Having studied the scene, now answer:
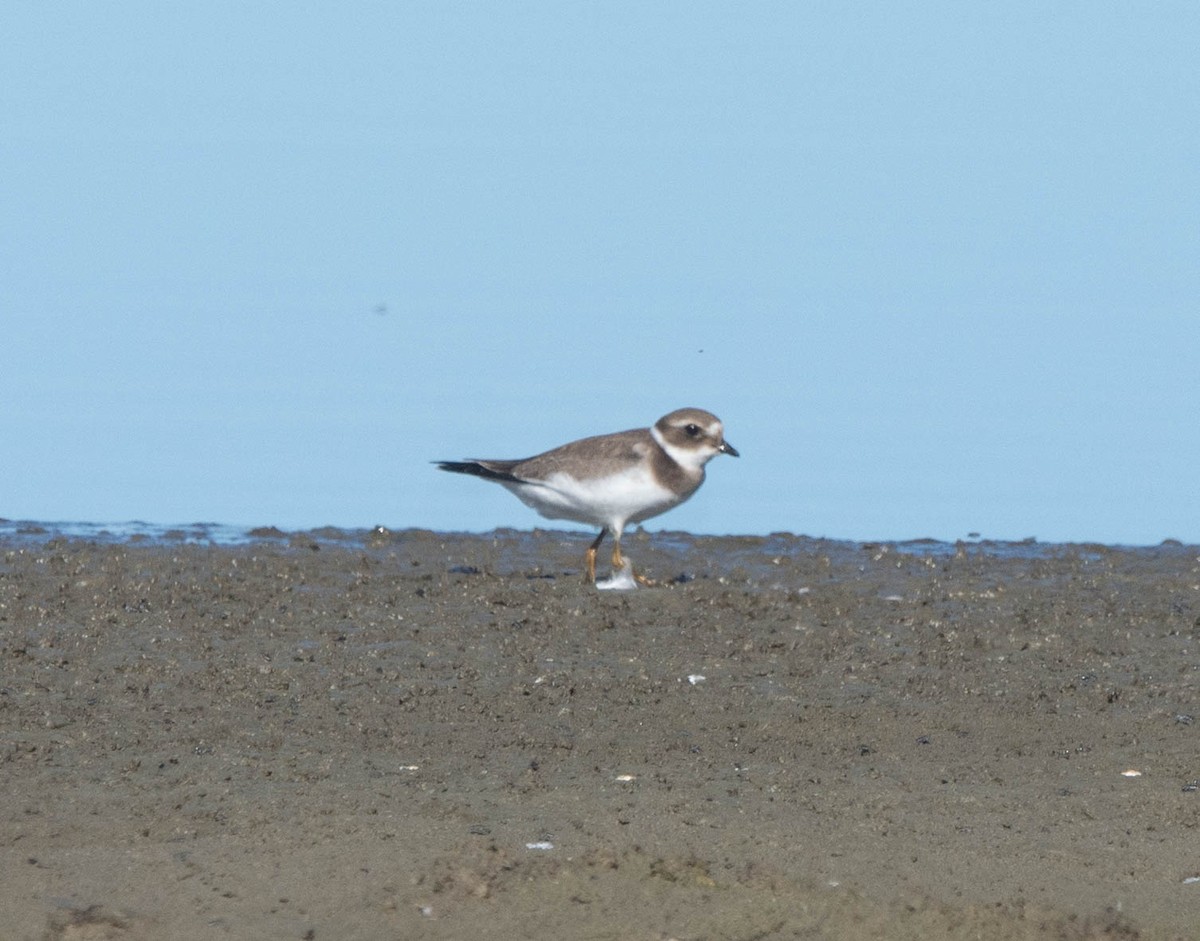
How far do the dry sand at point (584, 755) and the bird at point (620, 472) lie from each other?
0.55m

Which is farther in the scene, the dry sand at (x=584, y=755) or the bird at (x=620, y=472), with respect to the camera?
the bird at (x=620, y=472)

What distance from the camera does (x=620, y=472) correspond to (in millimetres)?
9914

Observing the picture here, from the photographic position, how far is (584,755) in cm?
596

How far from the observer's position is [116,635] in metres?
7.57

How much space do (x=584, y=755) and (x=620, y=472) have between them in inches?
161

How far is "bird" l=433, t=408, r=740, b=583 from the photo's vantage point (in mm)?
9898

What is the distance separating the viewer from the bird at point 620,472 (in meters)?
9.90

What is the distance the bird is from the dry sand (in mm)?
545

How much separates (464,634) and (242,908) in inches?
129

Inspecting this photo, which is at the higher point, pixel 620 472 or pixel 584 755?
pixel 620 472

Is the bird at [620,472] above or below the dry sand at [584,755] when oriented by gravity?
above

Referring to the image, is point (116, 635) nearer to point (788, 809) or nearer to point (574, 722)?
point (574, 722)

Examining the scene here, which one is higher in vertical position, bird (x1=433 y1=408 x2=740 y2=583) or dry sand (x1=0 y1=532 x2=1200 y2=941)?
bird (x1=433 y1=408 x2=740 y2=583)

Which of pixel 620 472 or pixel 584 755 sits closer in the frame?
pixel 584 755
